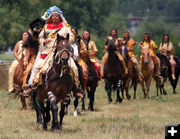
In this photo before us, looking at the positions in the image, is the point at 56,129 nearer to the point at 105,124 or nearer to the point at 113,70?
the point at 105,124

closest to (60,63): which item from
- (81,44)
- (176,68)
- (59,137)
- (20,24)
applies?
(59,137)

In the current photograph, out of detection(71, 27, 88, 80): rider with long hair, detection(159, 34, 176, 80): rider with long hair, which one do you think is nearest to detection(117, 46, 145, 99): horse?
detection(159, 34, 176, 80): rider with long hair

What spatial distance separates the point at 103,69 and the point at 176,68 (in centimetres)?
905

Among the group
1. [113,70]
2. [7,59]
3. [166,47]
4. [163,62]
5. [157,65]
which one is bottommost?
[113,70]

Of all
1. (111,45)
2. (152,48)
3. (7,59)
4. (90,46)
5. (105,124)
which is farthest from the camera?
(7,59)

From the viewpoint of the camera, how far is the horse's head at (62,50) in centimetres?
1011

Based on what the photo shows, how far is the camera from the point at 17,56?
652 inches

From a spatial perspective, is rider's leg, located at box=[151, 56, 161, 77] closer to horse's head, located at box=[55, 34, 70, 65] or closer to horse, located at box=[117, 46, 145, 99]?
horse, located at box=[117, 46, 145, 99]

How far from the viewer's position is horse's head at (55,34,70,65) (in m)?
10.1

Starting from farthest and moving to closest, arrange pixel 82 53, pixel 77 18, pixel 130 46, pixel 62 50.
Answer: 1. pixel 77 18
2. pixel 130 46
3. pixel 82 53
4. pixel 62 50

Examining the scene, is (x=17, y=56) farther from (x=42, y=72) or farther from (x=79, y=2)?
(x=79, y=2)

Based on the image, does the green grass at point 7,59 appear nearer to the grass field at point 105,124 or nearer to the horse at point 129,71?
the horse at point 129,71

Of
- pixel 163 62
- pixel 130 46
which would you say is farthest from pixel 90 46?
pixel 163 62

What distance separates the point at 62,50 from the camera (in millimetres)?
10148
